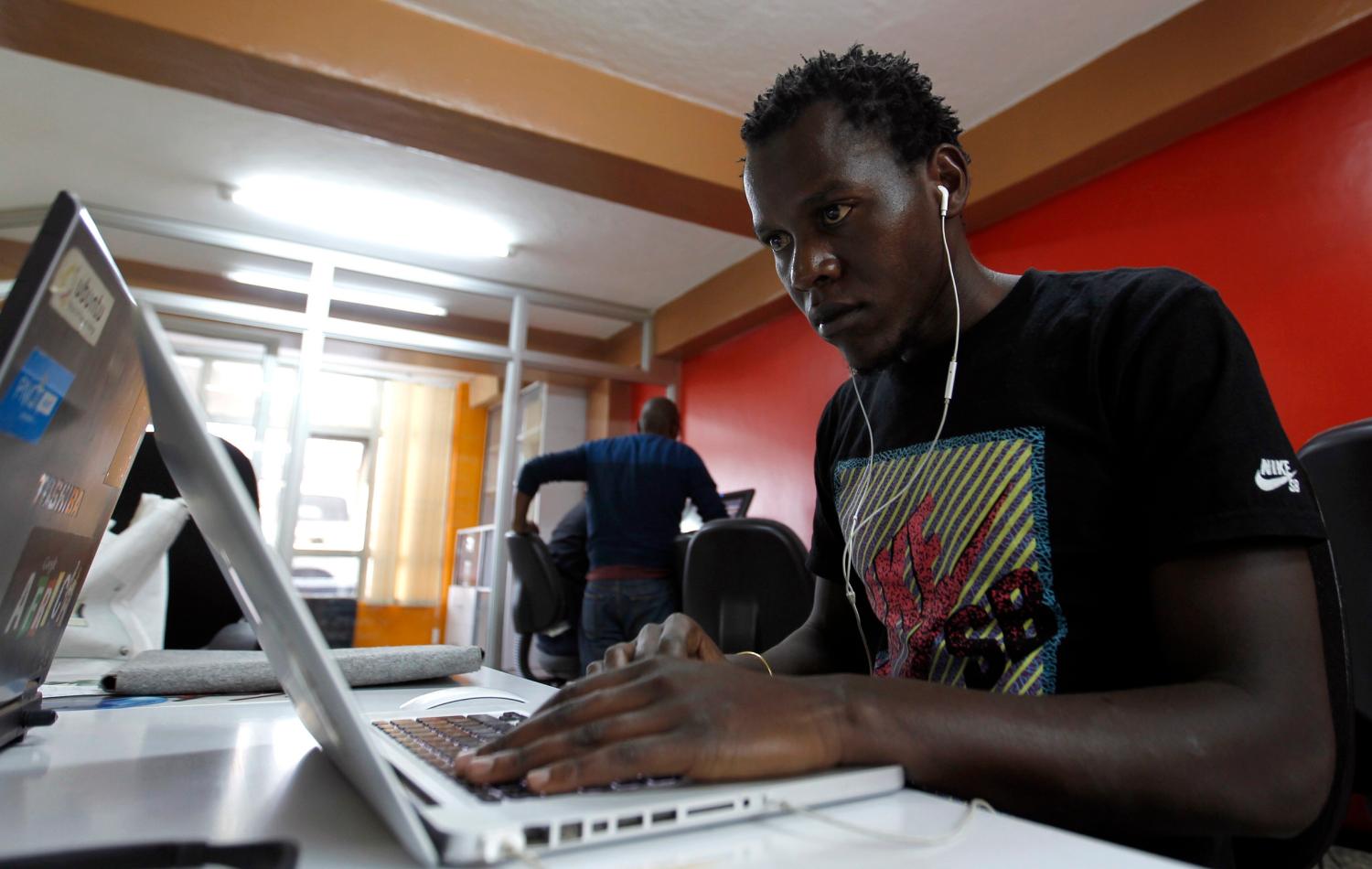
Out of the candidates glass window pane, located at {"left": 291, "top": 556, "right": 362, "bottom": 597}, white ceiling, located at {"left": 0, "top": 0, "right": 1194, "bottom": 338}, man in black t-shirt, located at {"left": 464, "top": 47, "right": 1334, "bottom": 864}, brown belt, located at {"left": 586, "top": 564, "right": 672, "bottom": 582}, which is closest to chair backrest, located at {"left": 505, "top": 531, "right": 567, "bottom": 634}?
brown belt, located at {"left": 586, "top": 564, "right": 672, "bottom": 582}

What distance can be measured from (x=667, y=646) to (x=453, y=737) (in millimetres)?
181

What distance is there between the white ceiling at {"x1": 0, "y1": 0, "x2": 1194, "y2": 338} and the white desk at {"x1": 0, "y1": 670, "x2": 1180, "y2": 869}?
2.59 m

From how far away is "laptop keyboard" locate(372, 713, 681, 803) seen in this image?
39cm

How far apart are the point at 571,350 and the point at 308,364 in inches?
78.3

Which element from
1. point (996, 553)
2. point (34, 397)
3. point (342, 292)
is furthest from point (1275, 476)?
point (342, 292)

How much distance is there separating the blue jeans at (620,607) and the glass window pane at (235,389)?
2.78 meters

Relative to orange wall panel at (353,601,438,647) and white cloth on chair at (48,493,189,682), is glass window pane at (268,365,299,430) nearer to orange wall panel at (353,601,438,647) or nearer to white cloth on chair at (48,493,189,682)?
orange wall panel at (353,601,438,647)

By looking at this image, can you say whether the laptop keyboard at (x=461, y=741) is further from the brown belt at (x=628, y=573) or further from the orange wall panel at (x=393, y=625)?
the orange wall panel at (x=393, y=625)

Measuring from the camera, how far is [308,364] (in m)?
4.39

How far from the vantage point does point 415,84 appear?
2.72 meters

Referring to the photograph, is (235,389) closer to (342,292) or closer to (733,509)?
(342,292)

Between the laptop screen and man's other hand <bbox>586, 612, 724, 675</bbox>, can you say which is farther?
the laptop screen

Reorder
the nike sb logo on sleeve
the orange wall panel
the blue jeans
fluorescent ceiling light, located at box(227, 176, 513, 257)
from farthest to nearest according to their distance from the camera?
1. the orange wall panel
2. fluorescent ceiling light, located at box(227, 176, 513, 257)
3. the blue jeans
4. the nike sb logo on sleeve

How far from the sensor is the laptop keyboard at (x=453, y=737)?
0.39 metres
